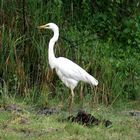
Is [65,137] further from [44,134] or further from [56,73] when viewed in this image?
[56,73]

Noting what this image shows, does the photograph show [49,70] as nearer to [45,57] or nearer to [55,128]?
[45,57]

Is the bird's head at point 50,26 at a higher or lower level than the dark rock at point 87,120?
higher

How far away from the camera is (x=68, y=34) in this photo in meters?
12.3

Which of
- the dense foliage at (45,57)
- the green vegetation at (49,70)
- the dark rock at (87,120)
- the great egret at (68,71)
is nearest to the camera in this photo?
the dark rock at (87,120)

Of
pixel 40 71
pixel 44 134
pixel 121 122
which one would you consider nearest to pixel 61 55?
pixel 40 71

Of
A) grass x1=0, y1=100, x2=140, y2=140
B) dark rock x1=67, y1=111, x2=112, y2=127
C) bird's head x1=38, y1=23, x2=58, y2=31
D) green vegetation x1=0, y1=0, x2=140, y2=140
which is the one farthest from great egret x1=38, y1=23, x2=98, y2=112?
dark rock x1=67, y1=111, x2=112, y2=127

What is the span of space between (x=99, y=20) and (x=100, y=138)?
7.20 m

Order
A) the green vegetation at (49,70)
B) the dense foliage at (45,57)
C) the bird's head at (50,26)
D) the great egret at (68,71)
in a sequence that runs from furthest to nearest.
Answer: the dense foliage at (45,57)
the bird's head at (50,26)
the great egret at (68,71)
the green vegetation at (49,70)

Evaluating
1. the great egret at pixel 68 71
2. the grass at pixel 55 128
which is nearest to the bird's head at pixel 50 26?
the great egret at pixel 68 71

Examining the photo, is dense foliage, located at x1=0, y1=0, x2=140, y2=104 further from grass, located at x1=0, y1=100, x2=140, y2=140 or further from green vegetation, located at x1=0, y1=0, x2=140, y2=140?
grass, located at x1=0, y1=100, x2=140, y2=140

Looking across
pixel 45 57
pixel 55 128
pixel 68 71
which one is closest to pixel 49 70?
pixel 45 57

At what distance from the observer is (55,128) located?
8.12m

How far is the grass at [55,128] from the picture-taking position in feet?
25.2

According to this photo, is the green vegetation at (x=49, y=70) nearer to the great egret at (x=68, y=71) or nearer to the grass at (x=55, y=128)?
the grass at (x=55, y=128)
